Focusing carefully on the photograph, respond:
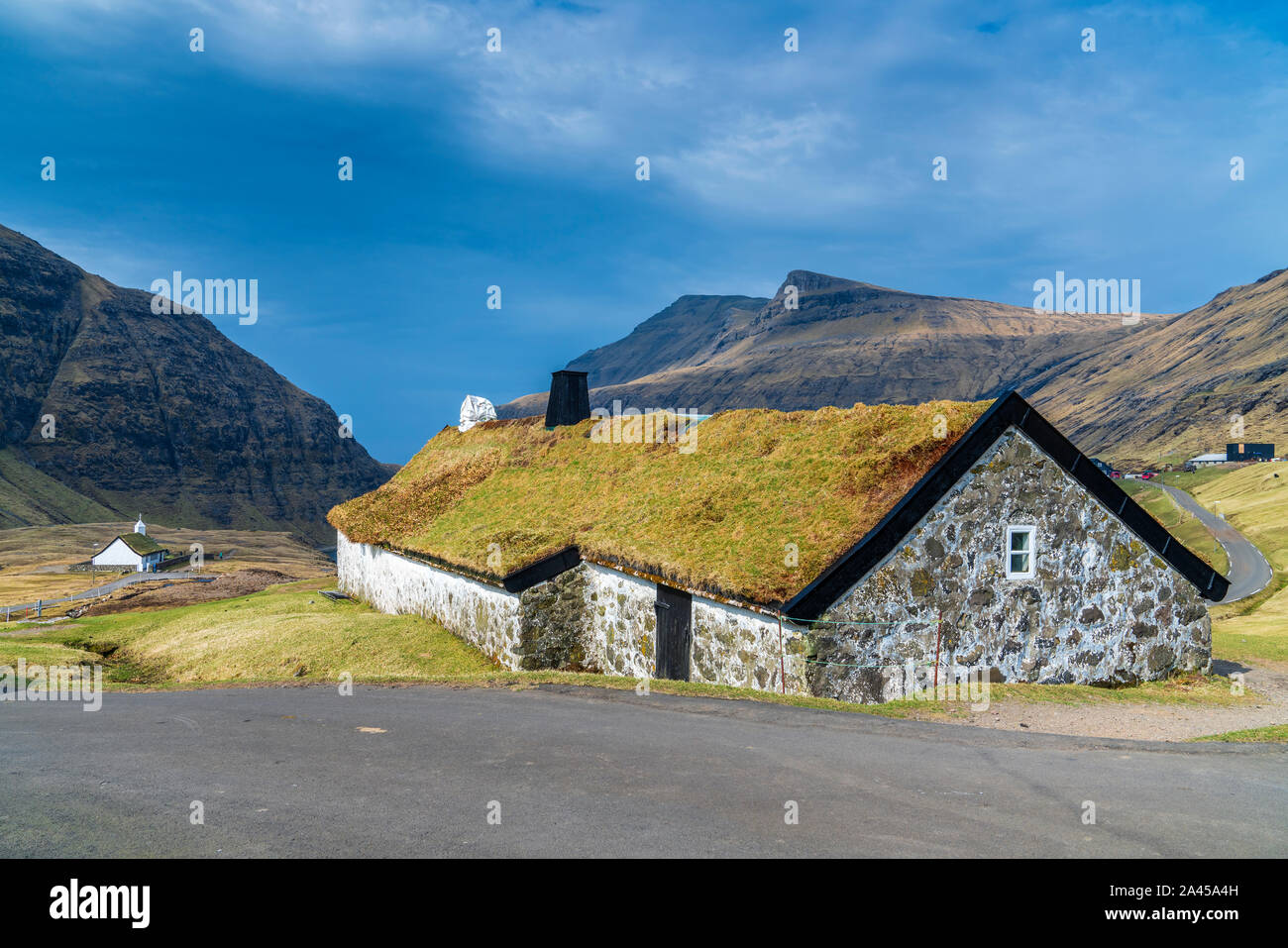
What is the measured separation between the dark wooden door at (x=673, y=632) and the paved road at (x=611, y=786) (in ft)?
15.3

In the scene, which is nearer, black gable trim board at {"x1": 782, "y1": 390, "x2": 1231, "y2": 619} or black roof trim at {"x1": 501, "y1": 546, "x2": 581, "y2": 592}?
black gable trim board at {"x1": 782, "y1": 390, "x2": 1231, "y2": 619}

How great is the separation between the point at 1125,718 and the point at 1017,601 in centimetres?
323

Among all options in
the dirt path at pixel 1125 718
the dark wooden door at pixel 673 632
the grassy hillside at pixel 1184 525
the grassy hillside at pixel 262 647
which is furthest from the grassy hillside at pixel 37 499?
the grassy hillside at pixel 1184 525

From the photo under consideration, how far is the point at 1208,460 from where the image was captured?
17212cm

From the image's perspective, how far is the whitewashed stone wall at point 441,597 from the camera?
22125 millimetres

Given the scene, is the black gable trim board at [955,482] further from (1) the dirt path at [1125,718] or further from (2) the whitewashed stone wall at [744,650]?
(1) the dirt path at [1125,718]

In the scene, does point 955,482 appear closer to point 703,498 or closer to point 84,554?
point 703,498

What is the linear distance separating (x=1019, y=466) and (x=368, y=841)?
15.3 m

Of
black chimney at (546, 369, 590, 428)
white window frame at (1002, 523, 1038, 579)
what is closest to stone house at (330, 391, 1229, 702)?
white window frame at (1002, 523, 1038, 579)

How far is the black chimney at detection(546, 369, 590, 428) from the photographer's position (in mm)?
32969

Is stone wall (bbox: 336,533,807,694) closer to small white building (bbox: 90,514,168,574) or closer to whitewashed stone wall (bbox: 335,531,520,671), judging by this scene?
whitewashed stone wall (bbox: 335,531,520,671)

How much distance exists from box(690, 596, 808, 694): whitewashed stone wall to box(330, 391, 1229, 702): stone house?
0.14 feet

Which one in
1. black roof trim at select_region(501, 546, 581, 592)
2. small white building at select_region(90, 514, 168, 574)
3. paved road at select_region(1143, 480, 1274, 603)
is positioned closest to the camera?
black roof trim at select_region(501, 546, 581, 592)
